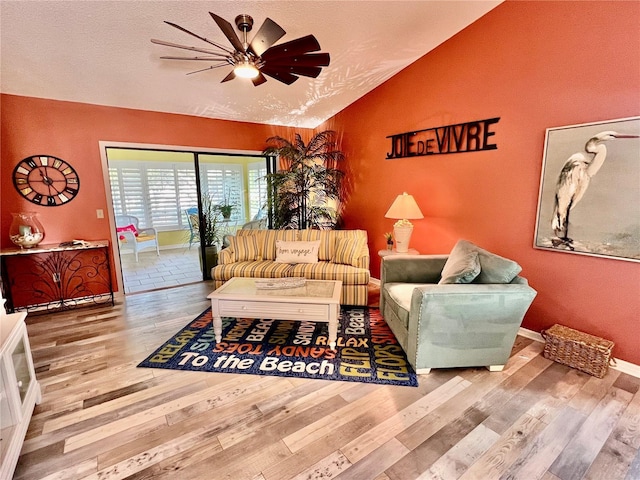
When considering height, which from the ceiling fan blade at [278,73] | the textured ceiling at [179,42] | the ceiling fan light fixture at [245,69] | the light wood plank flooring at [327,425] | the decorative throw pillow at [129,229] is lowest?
the light wood plank flooring at [327,425]

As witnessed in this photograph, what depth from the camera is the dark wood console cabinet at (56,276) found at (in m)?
3.29

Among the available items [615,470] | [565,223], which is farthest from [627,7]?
[615,470]

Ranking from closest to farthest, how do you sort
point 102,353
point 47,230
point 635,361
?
1. point 635,361
2. point 102,353
3. point 47,230

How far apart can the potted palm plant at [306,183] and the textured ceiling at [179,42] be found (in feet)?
2.54

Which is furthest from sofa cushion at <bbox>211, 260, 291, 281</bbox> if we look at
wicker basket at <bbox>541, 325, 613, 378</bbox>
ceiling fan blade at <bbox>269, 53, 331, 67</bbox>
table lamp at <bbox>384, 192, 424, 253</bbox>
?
wicker basket at <bbox>541, 325, 613, 378</bbox>

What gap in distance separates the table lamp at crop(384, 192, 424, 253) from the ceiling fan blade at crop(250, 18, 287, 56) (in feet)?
6.89

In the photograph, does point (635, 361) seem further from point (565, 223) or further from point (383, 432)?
point (383, 432)

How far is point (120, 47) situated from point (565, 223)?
4063 millimetres

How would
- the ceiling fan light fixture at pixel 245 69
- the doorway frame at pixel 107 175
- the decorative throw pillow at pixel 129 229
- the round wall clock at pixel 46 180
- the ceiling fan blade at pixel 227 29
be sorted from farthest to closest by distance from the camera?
the decorative throw pillow at pixel 129 229 < the doorway frame at pixel 107 175 < the round wall clock at pixel 46 180 < the ceiling fan light fixture at pixel 245 69 < the ceiling fan blade at pixel 227 29

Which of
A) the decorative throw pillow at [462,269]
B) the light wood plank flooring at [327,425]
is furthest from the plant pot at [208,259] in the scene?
the decorative throw pillow at [462,269]

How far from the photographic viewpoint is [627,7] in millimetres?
2064

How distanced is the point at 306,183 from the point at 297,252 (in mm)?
1397

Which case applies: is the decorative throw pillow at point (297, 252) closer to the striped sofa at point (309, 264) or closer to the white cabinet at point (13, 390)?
the striped sofa at point (309, 264)

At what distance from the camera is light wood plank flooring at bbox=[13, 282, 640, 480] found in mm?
1497
